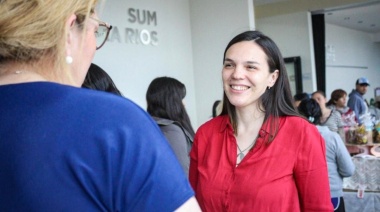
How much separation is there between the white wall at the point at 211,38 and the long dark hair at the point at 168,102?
3.94 meters

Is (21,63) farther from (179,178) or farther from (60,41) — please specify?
(179,178)

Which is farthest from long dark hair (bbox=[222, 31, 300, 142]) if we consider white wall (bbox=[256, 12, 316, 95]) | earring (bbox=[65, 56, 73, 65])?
white wall (bbox=[256, 12, 316, 95])

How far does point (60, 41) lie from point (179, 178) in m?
0.30

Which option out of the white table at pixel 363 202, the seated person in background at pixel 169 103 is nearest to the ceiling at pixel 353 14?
the white table at pixel 363 202

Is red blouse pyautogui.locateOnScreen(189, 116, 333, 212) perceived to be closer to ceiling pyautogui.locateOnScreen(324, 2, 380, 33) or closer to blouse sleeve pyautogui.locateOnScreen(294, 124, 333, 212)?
blouse sleeve pyautogui.locateOnScreen(294, 124, 333, 212)

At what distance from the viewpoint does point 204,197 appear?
1553mm

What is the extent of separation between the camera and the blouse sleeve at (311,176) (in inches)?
57.7

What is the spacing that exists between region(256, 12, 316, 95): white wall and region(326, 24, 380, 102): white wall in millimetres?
3411

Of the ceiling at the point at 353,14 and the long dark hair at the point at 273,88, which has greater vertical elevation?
the ceiling at the point at 353,14

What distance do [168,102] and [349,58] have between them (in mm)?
12713

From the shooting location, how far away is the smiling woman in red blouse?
1.47 m

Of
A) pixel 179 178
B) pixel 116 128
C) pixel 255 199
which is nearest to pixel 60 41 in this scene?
pixel 116 128

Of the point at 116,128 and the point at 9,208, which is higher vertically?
the point at 116,128

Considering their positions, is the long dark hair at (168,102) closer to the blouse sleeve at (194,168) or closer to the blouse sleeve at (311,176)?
the blouse sleeve at (194,168)
